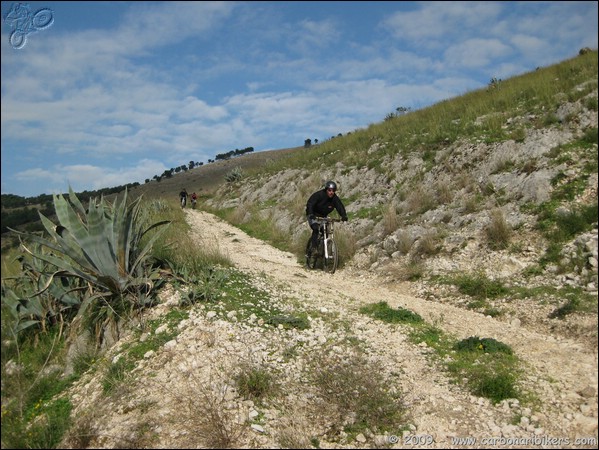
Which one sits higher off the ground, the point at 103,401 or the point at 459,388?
the point at 103,401

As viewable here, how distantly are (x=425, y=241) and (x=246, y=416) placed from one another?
6.62m

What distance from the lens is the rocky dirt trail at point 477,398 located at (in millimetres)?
3771

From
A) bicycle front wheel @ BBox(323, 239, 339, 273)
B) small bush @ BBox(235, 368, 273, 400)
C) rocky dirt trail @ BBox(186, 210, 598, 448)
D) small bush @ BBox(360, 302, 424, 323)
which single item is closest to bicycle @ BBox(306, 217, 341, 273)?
bicycle front wheel @ BBox(323, 239, 339, 273)

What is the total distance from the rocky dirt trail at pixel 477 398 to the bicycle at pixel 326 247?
2.51 metres

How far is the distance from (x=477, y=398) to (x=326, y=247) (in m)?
6.31

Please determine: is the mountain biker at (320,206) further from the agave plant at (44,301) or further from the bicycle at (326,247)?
the agave plant at (44,301)

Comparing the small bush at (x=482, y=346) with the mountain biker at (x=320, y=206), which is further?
the mountain biker at (x=320, y=206)

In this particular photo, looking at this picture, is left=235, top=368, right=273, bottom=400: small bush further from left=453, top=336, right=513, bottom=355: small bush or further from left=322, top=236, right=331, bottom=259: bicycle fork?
left=322, top=236, right=331, bottom=259: bicycle fork

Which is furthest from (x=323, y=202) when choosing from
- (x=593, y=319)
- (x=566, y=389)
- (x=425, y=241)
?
(x=566, y=389)

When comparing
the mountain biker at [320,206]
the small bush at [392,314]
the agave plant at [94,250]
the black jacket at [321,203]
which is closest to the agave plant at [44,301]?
the agave plant at [94,250]

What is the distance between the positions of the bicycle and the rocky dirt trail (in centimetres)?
251

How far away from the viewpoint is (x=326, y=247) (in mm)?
10406

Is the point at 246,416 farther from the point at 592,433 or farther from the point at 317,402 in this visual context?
the point at 592,433

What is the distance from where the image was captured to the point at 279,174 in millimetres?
24344
